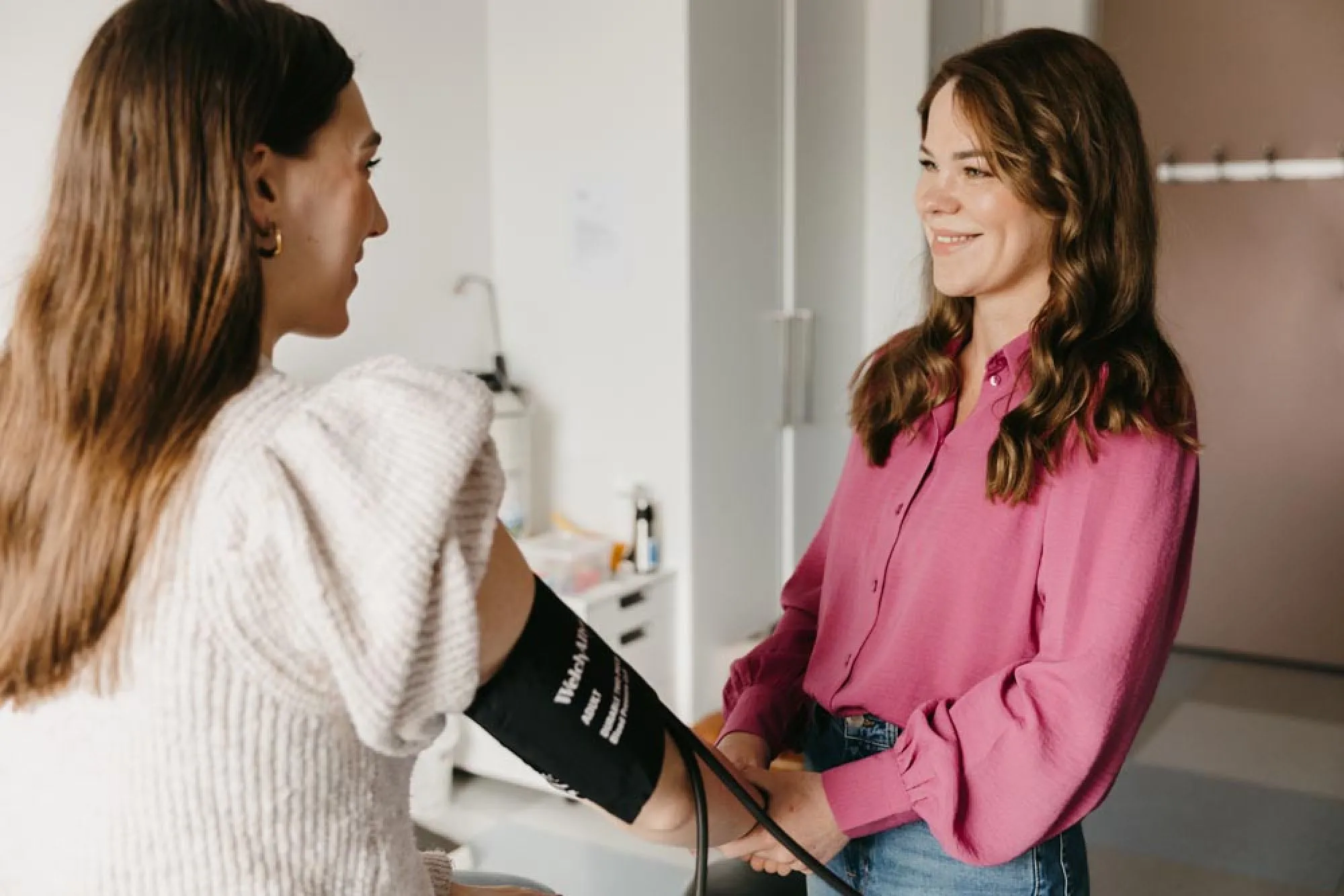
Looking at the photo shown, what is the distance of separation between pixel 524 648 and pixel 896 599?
1.70ft

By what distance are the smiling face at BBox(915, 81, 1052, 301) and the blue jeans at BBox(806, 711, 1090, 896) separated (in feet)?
1.42

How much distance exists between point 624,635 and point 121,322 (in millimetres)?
2162

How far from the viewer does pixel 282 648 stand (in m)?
0.64

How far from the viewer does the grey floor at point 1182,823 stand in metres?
2.53

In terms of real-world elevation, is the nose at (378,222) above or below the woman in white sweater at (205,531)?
above

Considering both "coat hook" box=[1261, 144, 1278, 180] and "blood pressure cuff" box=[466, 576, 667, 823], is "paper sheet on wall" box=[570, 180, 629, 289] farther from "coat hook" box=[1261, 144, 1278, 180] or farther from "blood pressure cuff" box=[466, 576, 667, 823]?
"blood pressure cuff" box=[466, 576, 667, 823]

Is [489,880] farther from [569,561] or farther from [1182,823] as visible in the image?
[1182,823]

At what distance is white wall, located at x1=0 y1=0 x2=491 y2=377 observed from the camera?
2.66 metres

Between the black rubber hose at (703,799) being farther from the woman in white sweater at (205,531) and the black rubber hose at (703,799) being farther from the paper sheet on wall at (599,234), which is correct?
the paper sheet on wall at (599,234)

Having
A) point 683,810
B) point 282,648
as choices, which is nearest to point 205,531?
point 282,648

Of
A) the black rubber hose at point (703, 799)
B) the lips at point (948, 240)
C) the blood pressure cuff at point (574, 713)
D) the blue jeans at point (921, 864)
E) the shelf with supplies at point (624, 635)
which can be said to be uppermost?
the lips at point (948, 240)

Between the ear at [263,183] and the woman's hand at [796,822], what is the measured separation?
60 centimetres

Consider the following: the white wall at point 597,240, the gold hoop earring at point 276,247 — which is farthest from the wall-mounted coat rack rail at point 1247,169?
the gold hoop earring at point 276,247

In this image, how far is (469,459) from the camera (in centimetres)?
66
